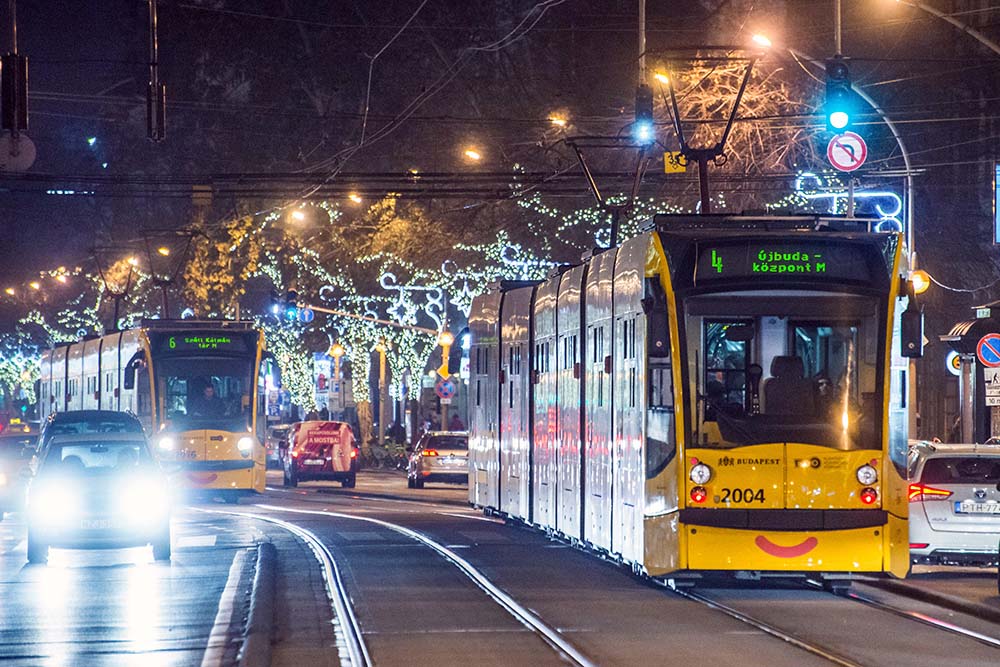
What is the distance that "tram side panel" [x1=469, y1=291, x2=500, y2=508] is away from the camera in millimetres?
28516

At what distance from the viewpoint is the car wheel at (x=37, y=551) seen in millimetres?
21875

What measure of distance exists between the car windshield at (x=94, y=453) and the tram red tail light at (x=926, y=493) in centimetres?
872

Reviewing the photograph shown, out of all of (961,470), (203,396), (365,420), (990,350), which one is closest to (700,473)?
(961,470)

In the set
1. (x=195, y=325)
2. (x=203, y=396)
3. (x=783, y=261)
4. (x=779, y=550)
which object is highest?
(x=195, y=325)

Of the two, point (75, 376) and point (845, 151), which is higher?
point (845, 151)

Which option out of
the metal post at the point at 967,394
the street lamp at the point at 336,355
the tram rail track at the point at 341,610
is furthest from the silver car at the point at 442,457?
the tram rail track at the point at 341,610

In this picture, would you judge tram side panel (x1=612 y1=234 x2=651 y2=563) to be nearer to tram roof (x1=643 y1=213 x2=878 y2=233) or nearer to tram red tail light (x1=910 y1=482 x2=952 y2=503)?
tram roof (x1=643 y1=213 x2=878 y2=233)

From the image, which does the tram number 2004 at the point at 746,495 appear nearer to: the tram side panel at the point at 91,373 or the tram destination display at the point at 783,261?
the tram destination display at the point at 783,261

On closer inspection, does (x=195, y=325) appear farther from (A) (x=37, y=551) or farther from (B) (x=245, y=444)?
(A) (x=37, y=551)

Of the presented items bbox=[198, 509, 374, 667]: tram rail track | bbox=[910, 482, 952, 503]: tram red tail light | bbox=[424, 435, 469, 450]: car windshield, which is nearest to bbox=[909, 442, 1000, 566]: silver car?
bbox=[910, 482, 952, 503]: tram red tail light

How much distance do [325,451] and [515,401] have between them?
22531 mm

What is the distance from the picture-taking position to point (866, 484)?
16.7 m

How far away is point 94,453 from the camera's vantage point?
23.0m

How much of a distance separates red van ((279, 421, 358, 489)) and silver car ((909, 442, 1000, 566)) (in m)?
29.1
